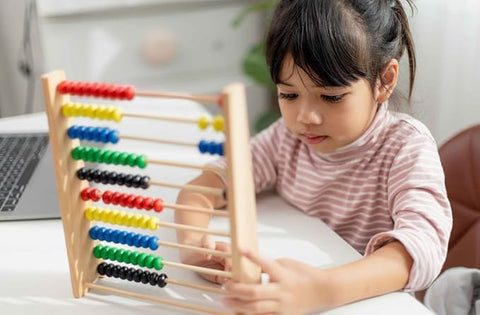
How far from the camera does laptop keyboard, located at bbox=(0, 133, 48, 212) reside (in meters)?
1.09

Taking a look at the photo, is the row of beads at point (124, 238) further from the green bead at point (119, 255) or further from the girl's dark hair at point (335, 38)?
the girl's dark hair at point (335, 38)

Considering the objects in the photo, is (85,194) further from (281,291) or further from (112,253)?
(281,291)

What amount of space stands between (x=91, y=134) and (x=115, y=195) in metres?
0.09

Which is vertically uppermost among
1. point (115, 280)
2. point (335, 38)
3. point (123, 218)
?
point (335, 38)

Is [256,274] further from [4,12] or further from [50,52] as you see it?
[4,12]

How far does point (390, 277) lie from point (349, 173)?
10.8 inches

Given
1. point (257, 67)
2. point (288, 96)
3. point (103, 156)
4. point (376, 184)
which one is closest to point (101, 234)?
point (103, 156)

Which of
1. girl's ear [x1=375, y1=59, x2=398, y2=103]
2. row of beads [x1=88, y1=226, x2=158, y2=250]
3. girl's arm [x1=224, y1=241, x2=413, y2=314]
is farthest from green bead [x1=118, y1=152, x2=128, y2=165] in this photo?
girl's ear [x1=375, y1=59, x2=398, y2=103]

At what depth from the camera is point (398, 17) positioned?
963 millimetres

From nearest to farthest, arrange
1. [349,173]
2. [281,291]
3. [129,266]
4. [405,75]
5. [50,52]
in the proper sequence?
[281,291], [129,266], [349,173], [405,75], [50,52]

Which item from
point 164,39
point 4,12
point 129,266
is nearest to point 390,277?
point 129,266

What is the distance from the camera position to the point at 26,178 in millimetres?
1149

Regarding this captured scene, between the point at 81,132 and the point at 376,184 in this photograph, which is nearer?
the point at 81,132

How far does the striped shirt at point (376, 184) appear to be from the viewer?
84 cm
